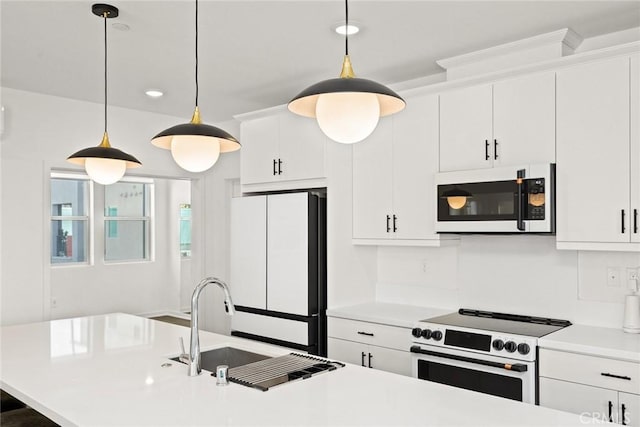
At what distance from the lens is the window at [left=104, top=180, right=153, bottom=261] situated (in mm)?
7645

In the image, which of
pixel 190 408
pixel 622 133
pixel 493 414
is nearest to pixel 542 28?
pixel 622 133

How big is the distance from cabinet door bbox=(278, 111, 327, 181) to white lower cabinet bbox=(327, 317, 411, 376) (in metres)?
1.11

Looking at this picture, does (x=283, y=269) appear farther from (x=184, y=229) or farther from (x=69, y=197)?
(x=184, y=229)

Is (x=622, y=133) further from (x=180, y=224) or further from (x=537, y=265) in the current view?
(x=180, y=224)

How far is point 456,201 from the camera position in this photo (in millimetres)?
3277

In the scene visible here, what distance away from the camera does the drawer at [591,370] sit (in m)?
2.45

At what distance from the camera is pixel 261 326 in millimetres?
4090

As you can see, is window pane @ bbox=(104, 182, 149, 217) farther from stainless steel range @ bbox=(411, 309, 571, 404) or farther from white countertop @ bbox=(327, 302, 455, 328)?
stainless steel range @ bbox=(411, 309, 571, 404)

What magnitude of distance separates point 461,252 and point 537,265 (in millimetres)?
530

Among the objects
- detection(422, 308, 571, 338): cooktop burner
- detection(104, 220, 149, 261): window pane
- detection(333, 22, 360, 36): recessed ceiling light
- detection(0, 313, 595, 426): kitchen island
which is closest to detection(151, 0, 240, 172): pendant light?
detection(0, 313, 595, 426): kitchen island

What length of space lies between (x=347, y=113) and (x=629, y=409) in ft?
6.46

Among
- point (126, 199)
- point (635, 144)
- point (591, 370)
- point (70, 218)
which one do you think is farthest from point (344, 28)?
point (126, 199)

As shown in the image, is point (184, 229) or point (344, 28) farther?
point (184, 229)

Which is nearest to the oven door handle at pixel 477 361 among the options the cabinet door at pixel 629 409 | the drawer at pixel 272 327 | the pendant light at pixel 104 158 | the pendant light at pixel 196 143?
the cabinet door at pixel 629 409
